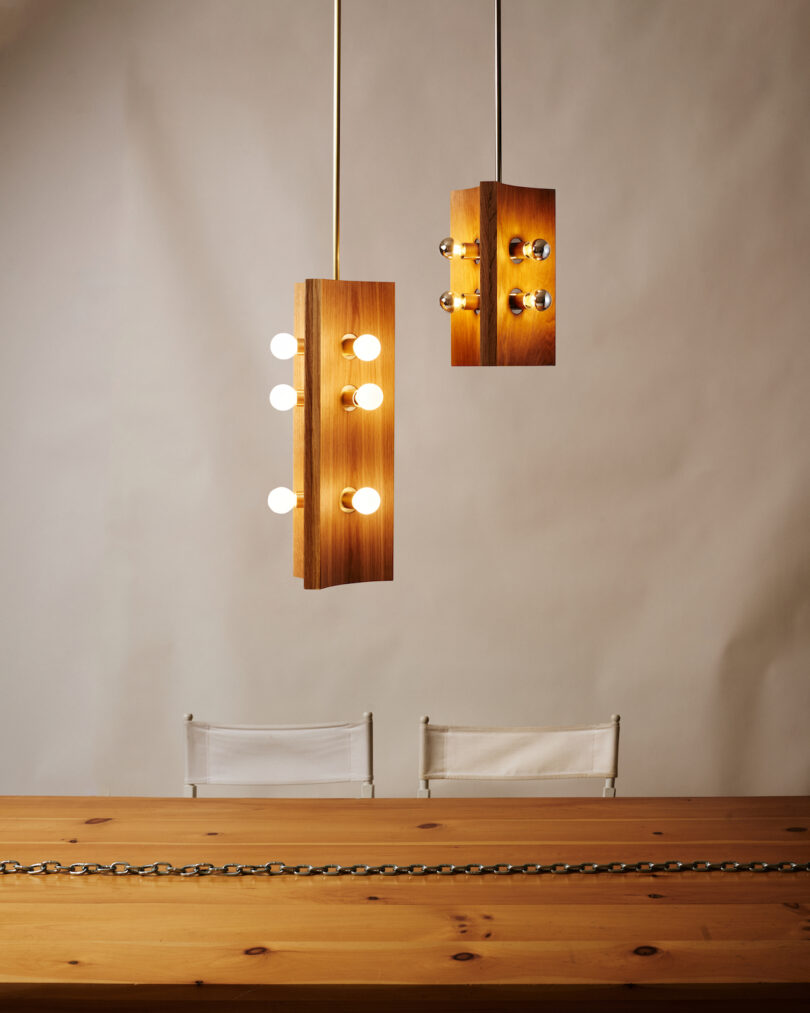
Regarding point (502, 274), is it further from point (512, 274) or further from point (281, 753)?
point (281, 753)

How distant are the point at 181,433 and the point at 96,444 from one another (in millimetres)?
366

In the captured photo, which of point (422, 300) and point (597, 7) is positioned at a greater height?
point (597, 7)

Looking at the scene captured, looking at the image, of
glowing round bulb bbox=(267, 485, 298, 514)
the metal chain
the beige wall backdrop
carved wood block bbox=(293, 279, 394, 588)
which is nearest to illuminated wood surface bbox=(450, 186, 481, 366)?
carved wood block bbox=(293, 279, 394, 588)

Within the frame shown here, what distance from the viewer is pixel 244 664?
3879 mm

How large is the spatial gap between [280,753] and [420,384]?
5.49 feet

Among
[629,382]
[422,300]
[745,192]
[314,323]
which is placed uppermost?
[745,192]

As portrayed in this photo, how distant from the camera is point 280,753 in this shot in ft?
8.84

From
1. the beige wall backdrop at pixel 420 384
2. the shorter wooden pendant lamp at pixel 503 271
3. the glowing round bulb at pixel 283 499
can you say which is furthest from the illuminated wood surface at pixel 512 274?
the beige wall backdrop at pixel 420 384

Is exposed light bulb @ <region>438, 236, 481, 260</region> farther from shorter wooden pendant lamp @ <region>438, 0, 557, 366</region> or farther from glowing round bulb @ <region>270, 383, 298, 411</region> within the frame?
glowing round bulb @ <region>270, 383, 298, 411</region>

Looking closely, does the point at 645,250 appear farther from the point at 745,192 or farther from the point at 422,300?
the point at 422,300

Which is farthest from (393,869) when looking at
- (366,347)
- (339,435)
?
(366,347)

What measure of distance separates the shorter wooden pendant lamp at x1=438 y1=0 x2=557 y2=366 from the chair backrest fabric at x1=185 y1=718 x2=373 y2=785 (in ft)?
4.17

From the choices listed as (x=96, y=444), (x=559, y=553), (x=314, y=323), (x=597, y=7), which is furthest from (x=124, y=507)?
(x=597, y=7)

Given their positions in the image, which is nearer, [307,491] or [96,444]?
[307,491]
